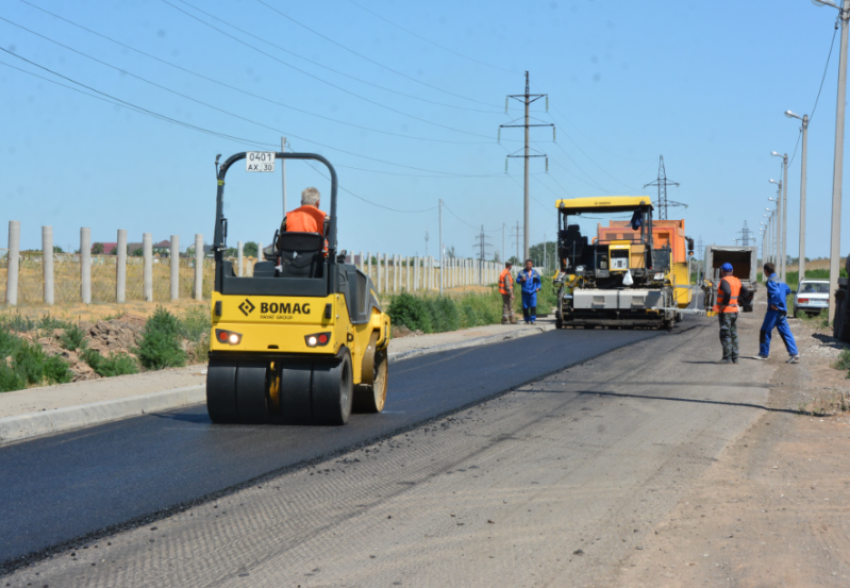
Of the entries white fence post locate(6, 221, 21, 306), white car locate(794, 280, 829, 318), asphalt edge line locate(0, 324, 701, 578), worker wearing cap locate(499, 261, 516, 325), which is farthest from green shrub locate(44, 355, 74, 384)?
white car locate(794, 280, 829, 318)

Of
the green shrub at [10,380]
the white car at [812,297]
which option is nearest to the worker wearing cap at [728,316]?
the green shrub at [10,380]

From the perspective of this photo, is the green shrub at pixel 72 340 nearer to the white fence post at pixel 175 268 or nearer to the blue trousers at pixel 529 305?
the white fence post at pixel 175 268

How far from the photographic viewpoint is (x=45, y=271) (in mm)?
23156

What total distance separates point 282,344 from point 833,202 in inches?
861

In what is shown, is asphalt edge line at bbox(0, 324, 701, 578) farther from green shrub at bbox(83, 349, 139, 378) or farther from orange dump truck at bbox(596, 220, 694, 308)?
orange dump truck at bbox(596, 220, 694, 308)

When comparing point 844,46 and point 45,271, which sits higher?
point 844,46

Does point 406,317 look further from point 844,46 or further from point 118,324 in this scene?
point 844,46

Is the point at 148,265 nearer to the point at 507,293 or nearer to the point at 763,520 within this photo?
the point at 507,293

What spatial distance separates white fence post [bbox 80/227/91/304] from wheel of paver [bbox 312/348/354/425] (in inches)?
697

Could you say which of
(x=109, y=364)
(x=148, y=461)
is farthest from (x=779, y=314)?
(x=148, y=461)

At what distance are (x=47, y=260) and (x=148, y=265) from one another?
4575 millimetres

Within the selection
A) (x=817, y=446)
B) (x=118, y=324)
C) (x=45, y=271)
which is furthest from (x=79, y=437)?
(x=45, y=271)

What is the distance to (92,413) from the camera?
9.55 m

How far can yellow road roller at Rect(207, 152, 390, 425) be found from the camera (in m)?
8.59
